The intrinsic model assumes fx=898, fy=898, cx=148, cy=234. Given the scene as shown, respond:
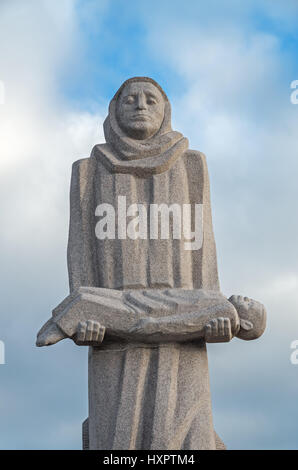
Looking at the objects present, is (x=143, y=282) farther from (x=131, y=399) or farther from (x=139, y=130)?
(x=139, y=130)

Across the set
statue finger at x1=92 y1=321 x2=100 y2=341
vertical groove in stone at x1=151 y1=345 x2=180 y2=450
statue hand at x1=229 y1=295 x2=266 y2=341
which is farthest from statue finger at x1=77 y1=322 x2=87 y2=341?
statue hand at x1=229 y1=295 x2=266 y2=341

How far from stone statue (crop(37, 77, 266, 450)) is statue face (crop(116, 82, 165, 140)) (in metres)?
0.02

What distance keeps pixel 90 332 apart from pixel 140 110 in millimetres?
3276

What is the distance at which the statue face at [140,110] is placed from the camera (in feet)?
39.9

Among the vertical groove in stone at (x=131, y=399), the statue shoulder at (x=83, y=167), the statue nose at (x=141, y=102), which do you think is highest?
the statue nose at (x=141, y=102)

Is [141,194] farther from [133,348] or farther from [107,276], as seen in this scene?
[133,348]

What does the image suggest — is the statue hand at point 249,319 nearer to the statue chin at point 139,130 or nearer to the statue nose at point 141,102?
the statue chin at point 139,130

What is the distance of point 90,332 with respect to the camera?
423 inches

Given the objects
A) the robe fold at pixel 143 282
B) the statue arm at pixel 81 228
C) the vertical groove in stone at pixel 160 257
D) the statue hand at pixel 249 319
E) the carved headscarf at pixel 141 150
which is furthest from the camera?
the carved headscarf at pixel 141 150

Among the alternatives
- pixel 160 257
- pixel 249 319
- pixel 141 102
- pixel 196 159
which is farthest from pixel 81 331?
pixel 141 102

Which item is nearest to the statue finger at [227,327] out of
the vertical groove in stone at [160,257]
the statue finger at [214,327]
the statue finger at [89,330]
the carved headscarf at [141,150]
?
the statue finger at [214,327]

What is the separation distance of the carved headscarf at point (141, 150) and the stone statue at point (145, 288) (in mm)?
15

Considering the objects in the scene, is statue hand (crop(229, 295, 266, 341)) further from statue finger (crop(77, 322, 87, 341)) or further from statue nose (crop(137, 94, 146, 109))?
statue nose (crop(137, 94, 146, 109))

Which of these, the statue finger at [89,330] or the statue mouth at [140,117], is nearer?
the statue finger at [89,330]
